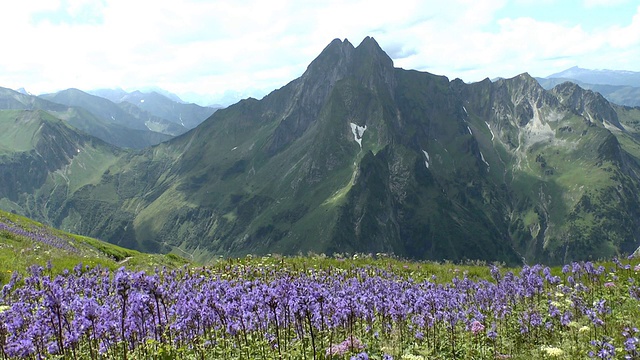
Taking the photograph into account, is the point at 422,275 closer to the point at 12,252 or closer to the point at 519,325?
the point at 519,325

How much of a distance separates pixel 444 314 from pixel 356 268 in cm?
1268

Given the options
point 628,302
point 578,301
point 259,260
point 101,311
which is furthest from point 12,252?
point 628,302

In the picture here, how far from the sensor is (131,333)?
11062 millimetres

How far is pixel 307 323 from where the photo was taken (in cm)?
1396

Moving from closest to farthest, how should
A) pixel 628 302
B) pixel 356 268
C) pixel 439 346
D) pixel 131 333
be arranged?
pixel 131 333 → pixel 439 346 → pixel 628 302 → pixel 356 268

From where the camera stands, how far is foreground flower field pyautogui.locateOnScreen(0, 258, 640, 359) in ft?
33.5

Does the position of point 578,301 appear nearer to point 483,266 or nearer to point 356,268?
point 356,268

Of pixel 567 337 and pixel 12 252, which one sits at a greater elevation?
pixel 12 252

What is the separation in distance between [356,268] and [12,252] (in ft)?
72.4

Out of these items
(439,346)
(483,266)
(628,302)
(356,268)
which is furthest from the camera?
(483,266)

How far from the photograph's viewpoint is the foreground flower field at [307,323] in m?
10.2

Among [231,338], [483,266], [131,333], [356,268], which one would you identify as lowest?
[483,266]

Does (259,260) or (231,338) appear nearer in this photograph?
(231,338)

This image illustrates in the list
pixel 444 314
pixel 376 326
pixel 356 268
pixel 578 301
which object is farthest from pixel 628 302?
pixel 356 268
